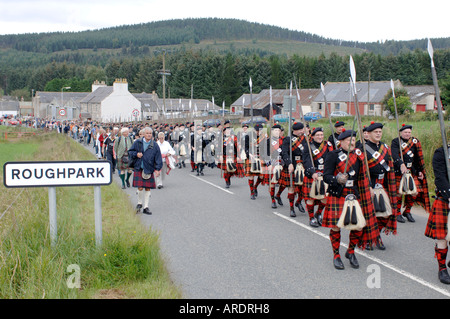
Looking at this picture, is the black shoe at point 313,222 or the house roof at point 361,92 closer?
the black shoe at point 313,222

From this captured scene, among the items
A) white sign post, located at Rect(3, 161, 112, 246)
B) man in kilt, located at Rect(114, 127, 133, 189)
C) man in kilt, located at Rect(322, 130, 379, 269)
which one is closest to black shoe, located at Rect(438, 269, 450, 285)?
man in kilt, located at Rect(322, 130, 379, 269)

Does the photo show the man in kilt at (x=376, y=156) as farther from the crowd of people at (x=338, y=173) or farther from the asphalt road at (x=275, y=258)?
the asphalt road at (x=275, y=258)

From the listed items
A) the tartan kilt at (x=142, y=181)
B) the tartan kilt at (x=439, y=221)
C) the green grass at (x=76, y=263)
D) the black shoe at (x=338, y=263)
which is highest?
the tartan kilt at (x=439, y=221)

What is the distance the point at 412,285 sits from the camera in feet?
19.4

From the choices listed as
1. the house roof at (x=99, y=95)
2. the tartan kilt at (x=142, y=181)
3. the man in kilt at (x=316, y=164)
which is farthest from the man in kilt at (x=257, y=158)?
the house roof at (x=99, y=95)

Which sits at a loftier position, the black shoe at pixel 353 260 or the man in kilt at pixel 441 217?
the man in kilt at pixel 441 217

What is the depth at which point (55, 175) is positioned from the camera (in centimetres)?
616

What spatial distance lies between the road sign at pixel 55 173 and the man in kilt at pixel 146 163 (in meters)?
4.42

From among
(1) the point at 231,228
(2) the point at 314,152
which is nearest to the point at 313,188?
(2) the point at 314,152

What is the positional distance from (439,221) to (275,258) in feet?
7.70

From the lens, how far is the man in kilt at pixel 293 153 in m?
10.2

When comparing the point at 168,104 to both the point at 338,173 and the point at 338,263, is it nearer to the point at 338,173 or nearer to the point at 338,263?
the point at 338,173

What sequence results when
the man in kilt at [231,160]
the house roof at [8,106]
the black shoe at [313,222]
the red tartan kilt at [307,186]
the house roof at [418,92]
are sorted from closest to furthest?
the black shoe at [313,222], the red tartan kilt at [307,186], the man in kilt at [231,160], the house roof at [418,92], the house roof at [8,106]
